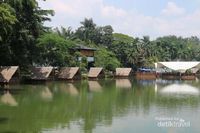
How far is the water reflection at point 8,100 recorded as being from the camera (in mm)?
21281

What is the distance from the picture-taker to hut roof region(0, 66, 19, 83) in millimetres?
32013

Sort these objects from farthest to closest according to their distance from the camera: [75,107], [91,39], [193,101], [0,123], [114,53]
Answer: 1. [91,39]
2. [114,53]
3. [193,101]
4. [75,107]
5. [0,123]

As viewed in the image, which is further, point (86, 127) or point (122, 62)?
point (122, 62)

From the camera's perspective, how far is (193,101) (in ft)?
80.5

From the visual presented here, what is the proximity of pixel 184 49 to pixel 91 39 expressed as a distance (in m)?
27.2

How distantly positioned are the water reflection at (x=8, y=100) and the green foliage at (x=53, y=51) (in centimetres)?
1798

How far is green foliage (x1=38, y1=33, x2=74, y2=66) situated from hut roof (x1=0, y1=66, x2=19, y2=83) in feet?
32.8

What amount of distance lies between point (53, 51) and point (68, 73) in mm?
3060

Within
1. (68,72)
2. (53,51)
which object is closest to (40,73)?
(68,72)

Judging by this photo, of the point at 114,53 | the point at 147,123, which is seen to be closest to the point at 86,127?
the point at 147,123

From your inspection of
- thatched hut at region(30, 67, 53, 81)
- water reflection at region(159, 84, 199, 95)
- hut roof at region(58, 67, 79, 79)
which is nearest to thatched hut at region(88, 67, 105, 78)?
hut roof at region(58, 67, 79, 79)

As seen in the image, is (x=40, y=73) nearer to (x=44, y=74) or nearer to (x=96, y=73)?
(x=44, y=74)

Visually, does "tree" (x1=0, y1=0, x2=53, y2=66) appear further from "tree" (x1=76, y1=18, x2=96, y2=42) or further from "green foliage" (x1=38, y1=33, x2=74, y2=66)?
"tree" (x1=76, y1=18, x2=96, y2=42)

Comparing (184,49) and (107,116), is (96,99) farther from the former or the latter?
(184,49)
